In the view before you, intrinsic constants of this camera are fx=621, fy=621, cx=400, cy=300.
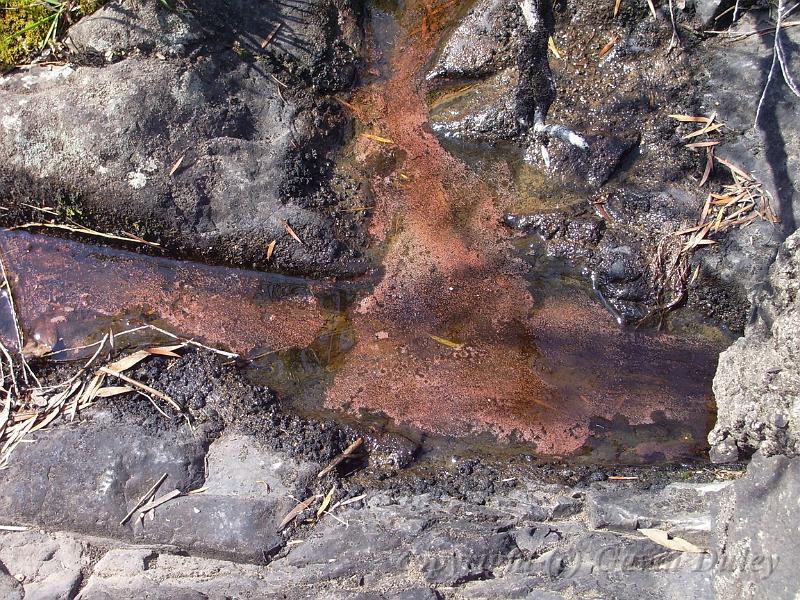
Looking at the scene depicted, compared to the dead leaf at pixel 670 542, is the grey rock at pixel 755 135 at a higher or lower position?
higher

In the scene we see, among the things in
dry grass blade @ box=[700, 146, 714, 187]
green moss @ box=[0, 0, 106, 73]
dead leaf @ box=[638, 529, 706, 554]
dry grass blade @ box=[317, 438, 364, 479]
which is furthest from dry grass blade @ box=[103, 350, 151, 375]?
dry grass blade @ box=[700, 146, 714, 187]

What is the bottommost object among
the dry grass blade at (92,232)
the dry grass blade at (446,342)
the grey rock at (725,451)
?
the dry grass blade at (92,232)

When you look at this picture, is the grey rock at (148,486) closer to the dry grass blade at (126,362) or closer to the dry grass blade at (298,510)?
the dry grass blade at (298,510)

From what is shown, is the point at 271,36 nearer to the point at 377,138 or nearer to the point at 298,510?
the point at 377,138

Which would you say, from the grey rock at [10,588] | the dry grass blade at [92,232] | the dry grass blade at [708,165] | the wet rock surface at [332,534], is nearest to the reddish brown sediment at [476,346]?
the wet rock surface at [332,534]

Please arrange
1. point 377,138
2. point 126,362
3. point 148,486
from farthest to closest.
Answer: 1. point 377,138
2. point 126,362
3. point 148,486

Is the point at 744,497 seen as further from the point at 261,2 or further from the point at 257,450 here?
the point at 261,2

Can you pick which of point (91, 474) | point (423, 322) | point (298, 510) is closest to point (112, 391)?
point (91, 474)
